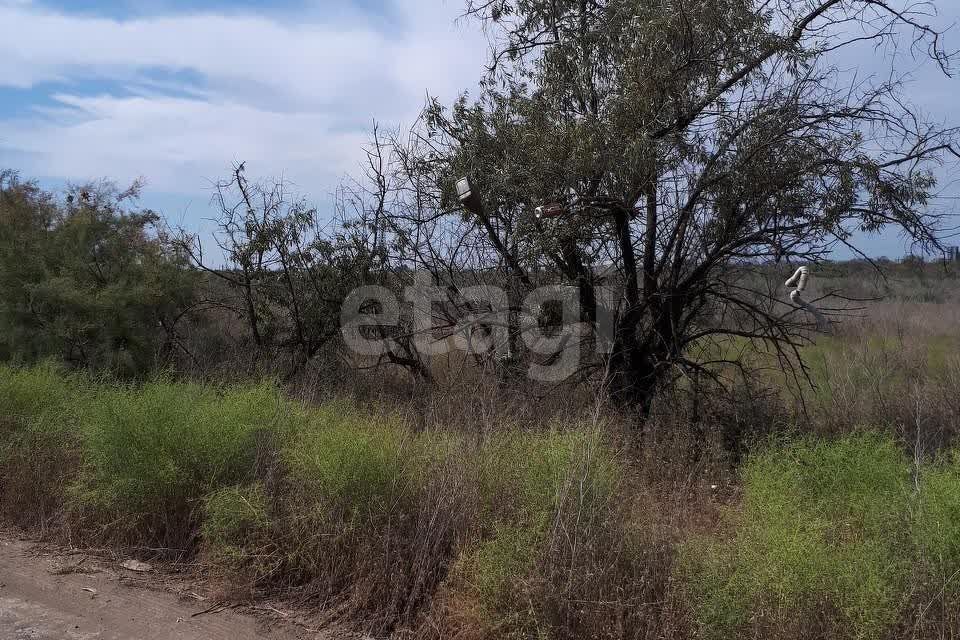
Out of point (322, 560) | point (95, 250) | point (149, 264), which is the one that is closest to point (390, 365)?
point (149, 264)

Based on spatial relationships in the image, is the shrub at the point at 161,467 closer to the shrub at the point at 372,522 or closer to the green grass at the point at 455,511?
the green grass at the point at 455,511

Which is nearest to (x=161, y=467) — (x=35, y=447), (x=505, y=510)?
(x=35, y=447)

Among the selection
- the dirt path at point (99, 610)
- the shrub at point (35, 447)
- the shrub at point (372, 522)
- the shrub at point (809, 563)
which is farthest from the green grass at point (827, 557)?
the shrub at point (35, 447)

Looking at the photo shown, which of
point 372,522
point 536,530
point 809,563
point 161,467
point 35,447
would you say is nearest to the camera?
point 809,563

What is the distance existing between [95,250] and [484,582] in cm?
880

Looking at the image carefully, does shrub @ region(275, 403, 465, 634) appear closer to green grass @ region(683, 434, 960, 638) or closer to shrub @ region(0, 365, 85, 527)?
green grass @ region(683, 434, 960, 638)

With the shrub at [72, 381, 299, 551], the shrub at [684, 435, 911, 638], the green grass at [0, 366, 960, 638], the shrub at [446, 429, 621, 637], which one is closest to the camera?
the shrub at [684, 435, 911, 638]

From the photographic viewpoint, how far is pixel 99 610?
437 centimetres

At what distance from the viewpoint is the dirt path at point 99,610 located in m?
4.05

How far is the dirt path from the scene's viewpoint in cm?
405

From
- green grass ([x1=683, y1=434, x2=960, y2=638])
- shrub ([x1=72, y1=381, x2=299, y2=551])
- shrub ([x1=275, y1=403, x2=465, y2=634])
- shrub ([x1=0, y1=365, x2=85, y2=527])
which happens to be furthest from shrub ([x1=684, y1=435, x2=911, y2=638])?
shrub ([x1=0, y1=365, x2=85, y2=527])

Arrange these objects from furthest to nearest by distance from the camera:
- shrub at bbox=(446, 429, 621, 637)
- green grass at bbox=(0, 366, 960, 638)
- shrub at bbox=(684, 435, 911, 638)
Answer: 1. shrub at bbox=(446, 429, 621, 637)
2. green grass at bbox=(0, 366, 960, 638)
3. shrub at bbox=(684, 435, 911, 638)

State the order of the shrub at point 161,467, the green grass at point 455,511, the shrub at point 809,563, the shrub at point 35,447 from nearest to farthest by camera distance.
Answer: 1. the shrub at point 809,563
2. the green grass at point 455,511
3. the shrub at point 161,467
4. the shrub at point 35,447

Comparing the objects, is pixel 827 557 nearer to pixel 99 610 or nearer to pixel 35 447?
pixel 99 610
